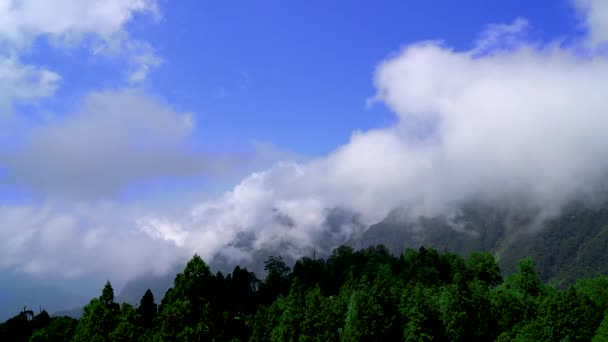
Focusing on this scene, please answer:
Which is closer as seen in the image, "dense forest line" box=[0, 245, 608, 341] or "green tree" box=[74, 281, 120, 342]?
Result: "dense forest line" box=[0, 245, 608, 341]

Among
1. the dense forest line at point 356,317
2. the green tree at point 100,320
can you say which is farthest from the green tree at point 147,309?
the green tree at point 100,320

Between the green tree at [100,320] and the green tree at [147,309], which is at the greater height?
the green tree at [147,309]

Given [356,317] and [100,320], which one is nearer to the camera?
[100,320]

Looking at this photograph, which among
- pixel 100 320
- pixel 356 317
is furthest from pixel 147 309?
pixel 100 320

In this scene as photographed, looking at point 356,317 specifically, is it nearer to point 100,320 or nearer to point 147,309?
point 100,320

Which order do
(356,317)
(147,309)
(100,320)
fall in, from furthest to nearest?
(147,309) < (356,317) < (100,320)

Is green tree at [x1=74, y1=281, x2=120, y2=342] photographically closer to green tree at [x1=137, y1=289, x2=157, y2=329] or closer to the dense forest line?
the dense forest line

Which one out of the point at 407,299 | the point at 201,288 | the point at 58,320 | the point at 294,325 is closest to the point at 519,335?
the point at 407,299

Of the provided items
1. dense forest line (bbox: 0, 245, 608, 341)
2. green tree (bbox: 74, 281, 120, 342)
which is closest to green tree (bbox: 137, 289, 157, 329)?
dense forest line (bbox: 0, 245, 608, 341)

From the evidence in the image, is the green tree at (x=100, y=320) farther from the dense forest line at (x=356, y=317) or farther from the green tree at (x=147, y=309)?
the green tree at (x=147, y=309)

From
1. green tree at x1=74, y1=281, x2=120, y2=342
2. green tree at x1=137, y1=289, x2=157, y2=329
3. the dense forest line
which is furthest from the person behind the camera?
green tree at x1=137, y1=289, x2=157, y2=329

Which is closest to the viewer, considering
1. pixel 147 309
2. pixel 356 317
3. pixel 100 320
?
pixel 100 320

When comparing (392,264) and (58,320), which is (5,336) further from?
(392,264)

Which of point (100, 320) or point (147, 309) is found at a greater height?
point (147, 309)
